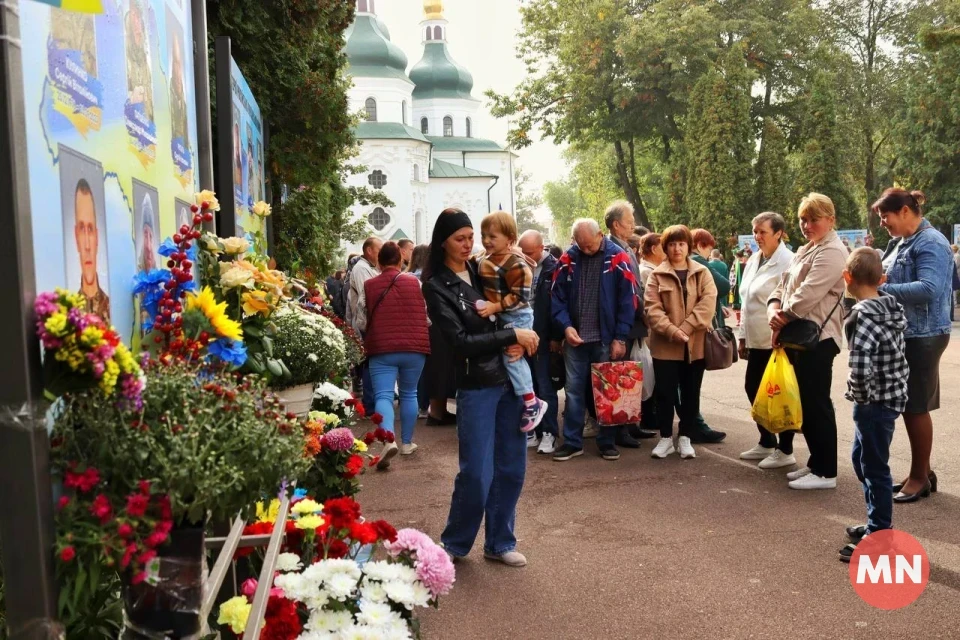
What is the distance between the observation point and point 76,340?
1.73m

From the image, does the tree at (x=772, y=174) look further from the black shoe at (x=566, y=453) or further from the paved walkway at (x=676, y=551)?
the black shoe at (x=566, y=453)

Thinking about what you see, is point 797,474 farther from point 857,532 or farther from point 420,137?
point 420,137

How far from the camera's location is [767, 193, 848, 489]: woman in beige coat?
621 centimetres

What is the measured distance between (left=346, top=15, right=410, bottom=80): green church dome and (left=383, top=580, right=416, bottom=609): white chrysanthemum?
6759cm

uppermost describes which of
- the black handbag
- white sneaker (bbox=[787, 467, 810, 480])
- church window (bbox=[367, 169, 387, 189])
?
church window (bbox=[367, 169, 387, 189])

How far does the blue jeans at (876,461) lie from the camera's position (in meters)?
4.80

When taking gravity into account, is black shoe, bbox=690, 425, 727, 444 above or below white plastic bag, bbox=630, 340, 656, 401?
below

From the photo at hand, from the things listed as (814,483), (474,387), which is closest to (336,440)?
(474,387)

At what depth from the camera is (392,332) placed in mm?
7469

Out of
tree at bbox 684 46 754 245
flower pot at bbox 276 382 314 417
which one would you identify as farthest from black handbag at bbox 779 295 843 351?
tree at bbox 684 46 754 245

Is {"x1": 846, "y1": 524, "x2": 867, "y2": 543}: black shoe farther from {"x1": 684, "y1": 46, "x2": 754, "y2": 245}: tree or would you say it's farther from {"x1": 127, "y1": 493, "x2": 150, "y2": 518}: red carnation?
{"x1": 684, "y1": 46, "x2": 754, "y2": 245}: tree

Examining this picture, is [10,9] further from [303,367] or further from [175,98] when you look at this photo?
[303,367]

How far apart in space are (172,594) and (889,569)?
395cm

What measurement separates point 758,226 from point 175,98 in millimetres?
5033
